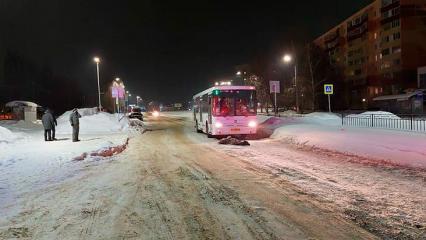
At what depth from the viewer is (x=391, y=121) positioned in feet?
88.1

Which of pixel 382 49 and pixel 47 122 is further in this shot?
pixel 382 49

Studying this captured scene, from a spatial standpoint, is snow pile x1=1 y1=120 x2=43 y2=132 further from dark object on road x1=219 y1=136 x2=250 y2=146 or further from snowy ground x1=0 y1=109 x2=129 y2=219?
dark object on road x1=219 y1=136 x2=250 y2=146

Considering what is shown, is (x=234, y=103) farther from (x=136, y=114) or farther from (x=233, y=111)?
(x=136, y=114)

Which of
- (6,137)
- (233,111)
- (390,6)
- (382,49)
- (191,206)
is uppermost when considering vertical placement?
(390,6)

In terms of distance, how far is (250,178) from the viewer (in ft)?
37.6

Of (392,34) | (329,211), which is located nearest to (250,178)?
(329,211)

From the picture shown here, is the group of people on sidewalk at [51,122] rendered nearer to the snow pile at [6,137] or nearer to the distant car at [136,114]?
the snow pile at [6,137]

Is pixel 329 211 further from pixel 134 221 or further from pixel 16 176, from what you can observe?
pixel 16 176

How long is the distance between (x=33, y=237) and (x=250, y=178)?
246 inches

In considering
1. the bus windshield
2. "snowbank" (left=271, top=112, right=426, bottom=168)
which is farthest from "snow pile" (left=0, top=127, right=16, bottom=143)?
"snowbank" (left=271, top=112, right=426, bottom=168)

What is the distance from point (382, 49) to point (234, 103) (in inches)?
2611

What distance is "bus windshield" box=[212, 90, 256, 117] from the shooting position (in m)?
24.9

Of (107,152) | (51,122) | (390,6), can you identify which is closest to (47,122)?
(51,122)

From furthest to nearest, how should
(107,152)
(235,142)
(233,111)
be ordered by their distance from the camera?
(233,111) → (235,142) → (107,152)
